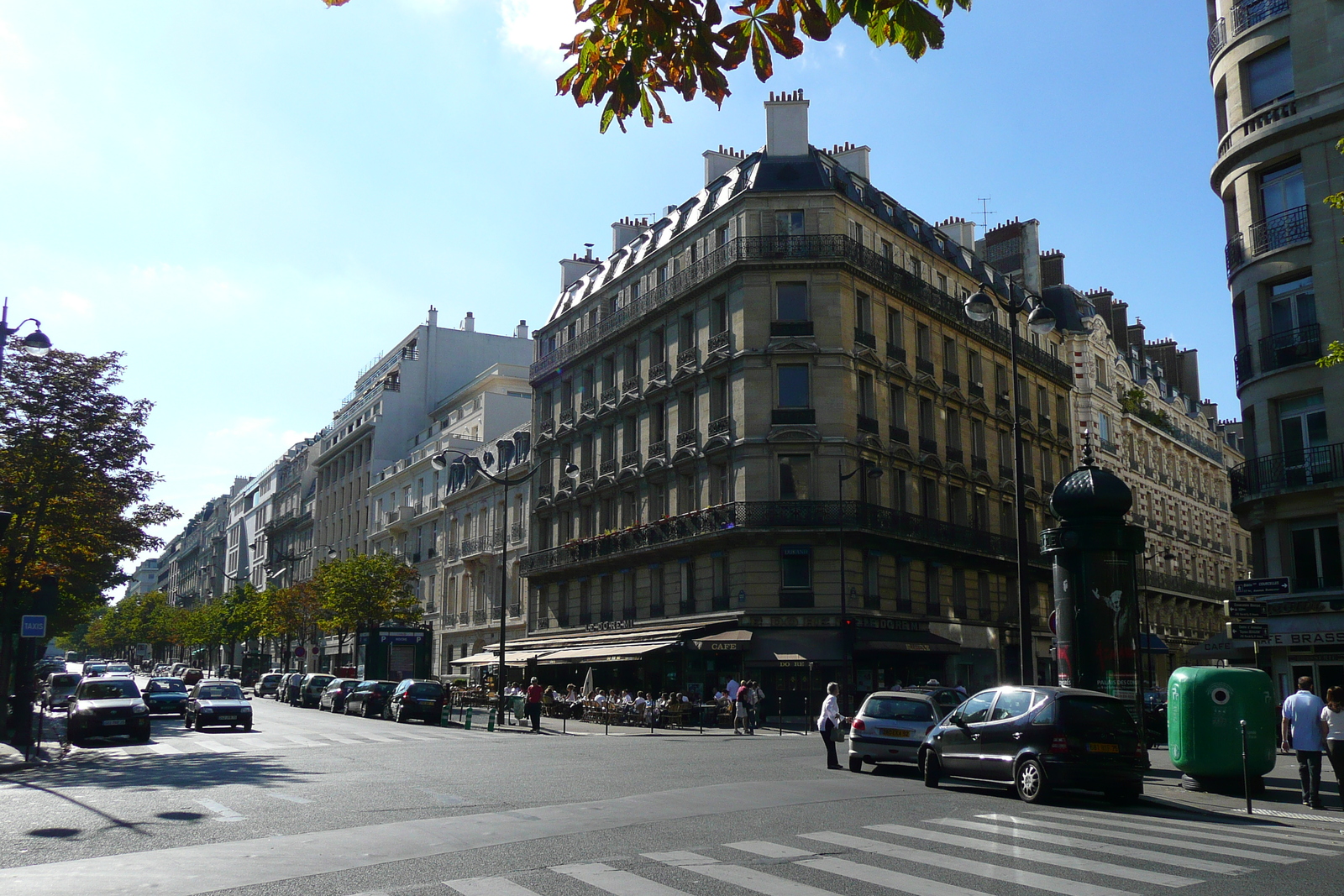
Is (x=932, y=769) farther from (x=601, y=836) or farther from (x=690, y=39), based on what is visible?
(x=690, y=39)

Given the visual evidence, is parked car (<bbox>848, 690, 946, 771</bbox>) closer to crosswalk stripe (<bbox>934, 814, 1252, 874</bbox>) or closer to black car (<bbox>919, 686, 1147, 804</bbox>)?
black car (<bbox>919, 686, 1147, 804</bbox>)

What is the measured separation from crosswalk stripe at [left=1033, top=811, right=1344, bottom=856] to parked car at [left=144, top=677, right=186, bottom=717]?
33.0m

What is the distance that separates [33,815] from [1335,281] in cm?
2569

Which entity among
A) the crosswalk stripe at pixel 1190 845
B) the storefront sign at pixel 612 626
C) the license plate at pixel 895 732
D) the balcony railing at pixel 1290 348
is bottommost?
the crosswalk stripe at pixel 1190 845

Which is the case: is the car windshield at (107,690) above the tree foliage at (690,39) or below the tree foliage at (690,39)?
below

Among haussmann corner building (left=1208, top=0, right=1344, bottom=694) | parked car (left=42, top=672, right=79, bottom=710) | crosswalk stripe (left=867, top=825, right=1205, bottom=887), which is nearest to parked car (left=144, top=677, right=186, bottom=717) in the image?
parked car (left=42, top=672, right=79, bottom=710)

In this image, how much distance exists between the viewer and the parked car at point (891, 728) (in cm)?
1808

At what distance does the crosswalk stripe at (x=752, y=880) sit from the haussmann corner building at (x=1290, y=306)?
19.5 meters

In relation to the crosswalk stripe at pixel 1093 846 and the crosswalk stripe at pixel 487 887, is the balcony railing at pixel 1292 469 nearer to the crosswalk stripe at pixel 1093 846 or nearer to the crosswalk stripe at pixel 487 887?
the crosswalk stripe at pixel 1093 846

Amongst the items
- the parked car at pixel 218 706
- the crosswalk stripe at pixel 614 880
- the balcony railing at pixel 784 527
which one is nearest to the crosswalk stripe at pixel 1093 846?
the crosswalk stripe at pixel 614 880

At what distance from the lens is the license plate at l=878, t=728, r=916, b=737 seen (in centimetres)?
1814

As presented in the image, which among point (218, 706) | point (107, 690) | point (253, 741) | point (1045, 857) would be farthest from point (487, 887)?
point (218, 706)

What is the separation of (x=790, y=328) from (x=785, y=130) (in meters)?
7.46

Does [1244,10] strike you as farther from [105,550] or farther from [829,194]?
[105,550]
